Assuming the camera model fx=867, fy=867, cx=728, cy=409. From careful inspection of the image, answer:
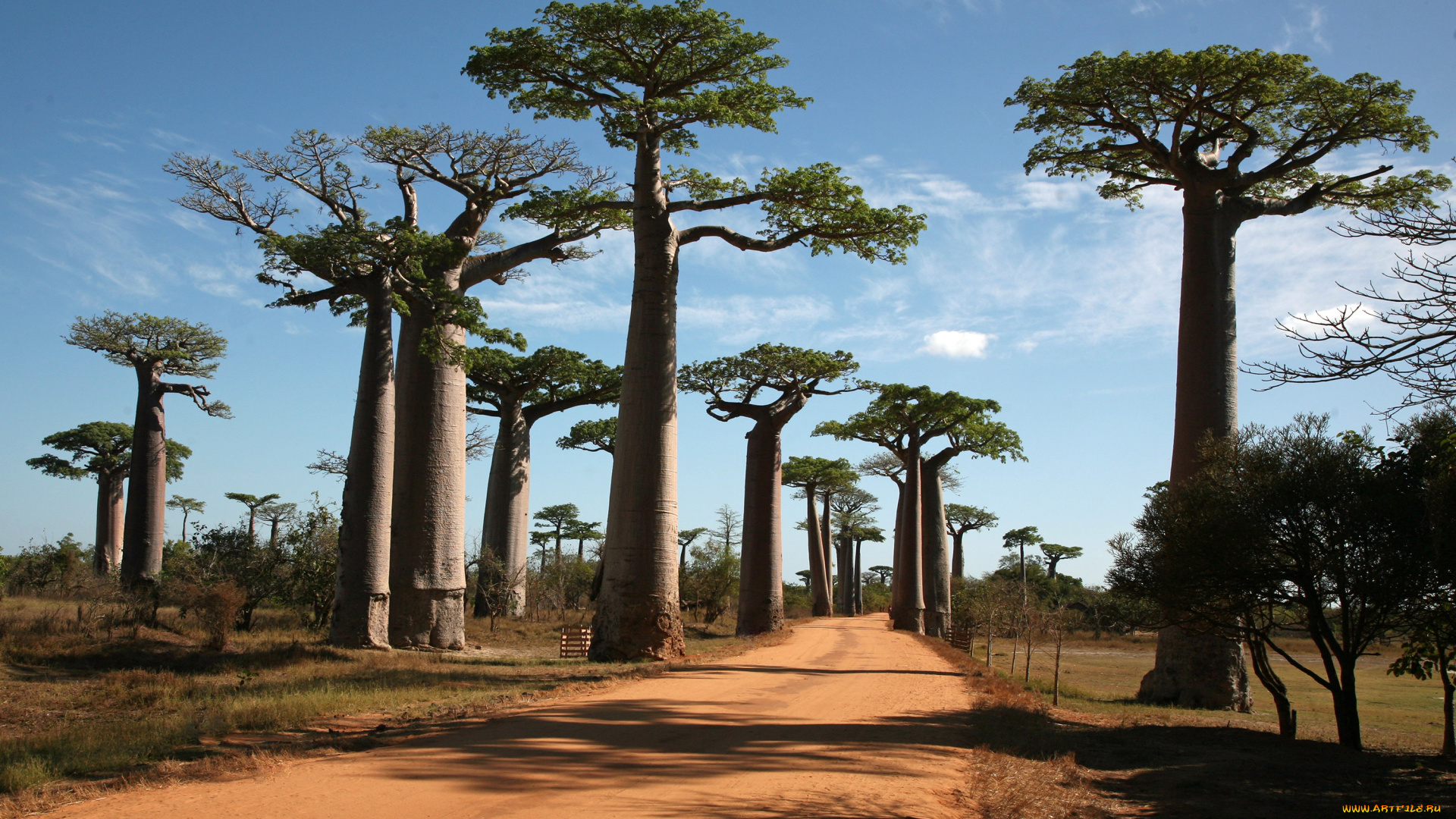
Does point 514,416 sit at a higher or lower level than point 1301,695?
higher

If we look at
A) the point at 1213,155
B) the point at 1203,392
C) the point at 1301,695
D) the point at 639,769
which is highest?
the point at 1213,155

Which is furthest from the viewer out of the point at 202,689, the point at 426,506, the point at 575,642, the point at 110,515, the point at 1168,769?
the point at 110,515

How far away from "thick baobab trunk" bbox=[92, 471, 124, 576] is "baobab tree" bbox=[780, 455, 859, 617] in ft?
83.2

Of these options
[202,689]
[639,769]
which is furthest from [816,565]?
[639,769]

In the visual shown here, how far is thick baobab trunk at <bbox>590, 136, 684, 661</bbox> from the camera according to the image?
503 inches

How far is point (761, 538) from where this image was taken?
2391 cm

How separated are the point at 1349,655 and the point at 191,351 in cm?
2689

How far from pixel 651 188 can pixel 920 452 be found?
692 inches

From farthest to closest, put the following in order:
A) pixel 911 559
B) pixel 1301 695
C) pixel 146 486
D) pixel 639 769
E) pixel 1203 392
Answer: pixel 911 559, pixel 146 486, pixel 1301 695, pixel 1203 392, pixel 639 769

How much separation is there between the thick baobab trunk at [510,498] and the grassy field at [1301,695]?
13167mm

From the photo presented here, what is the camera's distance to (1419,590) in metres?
7.96

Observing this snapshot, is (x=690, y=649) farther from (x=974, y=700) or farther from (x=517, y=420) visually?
(x=517, y=420)

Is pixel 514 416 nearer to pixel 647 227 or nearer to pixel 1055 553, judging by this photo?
pixel 647 227

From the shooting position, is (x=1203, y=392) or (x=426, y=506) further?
(x=426, y=506)
